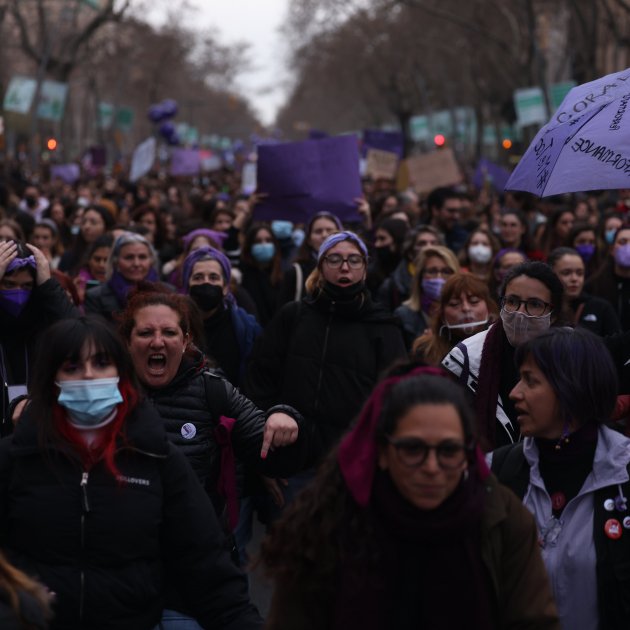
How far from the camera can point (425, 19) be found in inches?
1753

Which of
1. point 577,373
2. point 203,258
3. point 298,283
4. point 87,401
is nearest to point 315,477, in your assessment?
point 87,401

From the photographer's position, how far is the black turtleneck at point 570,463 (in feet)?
11.0

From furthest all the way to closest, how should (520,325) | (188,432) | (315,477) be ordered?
(520,325) < (188,432) < (315,477)

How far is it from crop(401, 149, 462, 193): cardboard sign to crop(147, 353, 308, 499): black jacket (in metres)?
12.2

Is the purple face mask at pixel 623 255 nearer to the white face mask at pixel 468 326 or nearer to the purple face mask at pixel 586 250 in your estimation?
the purple face mask at pixel 586 250

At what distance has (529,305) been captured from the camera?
4527 mm

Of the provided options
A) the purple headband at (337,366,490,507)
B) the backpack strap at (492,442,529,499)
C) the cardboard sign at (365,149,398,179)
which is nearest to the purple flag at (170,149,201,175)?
the cardboard sign at (365,149,398,179)

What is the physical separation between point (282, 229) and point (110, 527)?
7.06m

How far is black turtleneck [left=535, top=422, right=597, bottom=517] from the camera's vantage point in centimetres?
336

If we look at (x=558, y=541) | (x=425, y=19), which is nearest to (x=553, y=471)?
(x=558, y=541)

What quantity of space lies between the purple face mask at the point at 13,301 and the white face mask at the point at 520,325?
2.01 metres

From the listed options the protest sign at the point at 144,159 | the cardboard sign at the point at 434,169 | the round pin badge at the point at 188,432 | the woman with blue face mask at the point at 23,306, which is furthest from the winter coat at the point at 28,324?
the protest sign at the point at 144,159

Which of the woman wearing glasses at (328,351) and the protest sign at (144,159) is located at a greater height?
the protest sign at (144,159)

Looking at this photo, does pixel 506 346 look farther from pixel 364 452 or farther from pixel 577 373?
pixel 364 452
